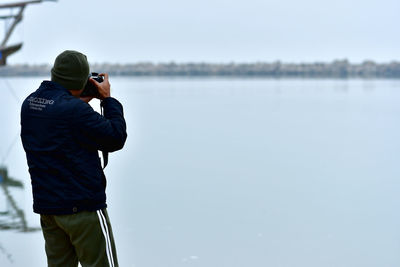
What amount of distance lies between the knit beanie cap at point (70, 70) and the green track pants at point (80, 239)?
42 cm

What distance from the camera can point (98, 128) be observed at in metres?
1.81

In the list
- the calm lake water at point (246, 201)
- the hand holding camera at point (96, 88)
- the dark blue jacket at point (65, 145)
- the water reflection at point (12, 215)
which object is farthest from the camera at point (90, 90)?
the water reflection at point (12, 215)

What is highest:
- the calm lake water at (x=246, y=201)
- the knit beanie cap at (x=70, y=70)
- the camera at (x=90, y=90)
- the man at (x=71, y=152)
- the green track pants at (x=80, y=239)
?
the knit beanie cap at (x=70, y=70)

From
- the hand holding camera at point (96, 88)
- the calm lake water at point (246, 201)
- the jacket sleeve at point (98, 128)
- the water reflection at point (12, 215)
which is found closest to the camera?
the jacket sleeve at point (98, 128)

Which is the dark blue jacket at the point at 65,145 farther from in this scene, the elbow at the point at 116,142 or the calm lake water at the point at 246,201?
the calm lake water at the point at 246,201

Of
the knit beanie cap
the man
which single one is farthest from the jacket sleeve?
the knit beanie cap

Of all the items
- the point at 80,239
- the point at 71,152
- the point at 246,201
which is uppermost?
the point at 71,152

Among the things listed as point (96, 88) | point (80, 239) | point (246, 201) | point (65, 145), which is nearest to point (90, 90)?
point (96, 88)

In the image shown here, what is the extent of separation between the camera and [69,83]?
1886 mm

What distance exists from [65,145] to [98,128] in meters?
0.12

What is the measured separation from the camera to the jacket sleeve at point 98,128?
180 cm

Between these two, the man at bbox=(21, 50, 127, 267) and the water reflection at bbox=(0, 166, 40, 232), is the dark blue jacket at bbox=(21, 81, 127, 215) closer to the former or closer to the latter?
the man at bbox=(21, 50, 127, 267)

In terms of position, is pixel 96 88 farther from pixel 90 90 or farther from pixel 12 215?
pixel 12 215

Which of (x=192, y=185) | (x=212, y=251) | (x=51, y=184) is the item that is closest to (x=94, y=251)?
(x=51, y=184)
